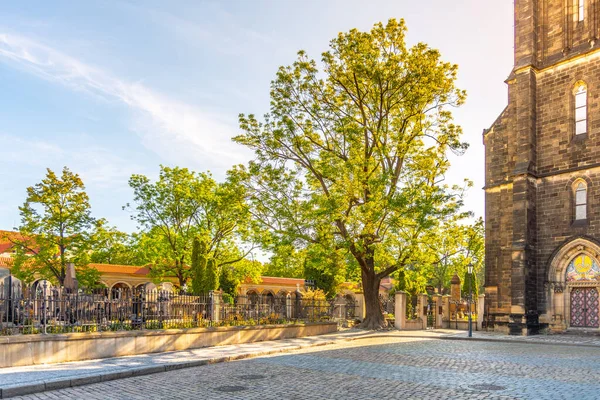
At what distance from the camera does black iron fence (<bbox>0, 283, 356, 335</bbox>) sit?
1316 centimetres

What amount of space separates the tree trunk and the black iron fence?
7.16 meters

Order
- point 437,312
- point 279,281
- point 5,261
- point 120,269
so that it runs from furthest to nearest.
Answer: point 279,281
point 120,269
point 5,261
point 437,312

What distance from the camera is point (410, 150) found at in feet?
88.2

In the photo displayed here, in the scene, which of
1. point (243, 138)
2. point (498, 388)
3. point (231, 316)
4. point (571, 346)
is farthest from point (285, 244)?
point (498, 388)

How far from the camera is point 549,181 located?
2759 cm

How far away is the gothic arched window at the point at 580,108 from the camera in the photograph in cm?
2716

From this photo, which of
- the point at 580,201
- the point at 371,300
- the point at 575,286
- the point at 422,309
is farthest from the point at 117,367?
the point at 580,201

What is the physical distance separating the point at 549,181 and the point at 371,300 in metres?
10.8

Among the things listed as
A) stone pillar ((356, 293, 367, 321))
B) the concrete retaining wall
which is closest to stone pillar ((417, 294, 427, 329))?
stone pillar ((356, 293, 367, 321))

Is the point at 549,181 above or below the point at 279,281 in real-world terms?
above

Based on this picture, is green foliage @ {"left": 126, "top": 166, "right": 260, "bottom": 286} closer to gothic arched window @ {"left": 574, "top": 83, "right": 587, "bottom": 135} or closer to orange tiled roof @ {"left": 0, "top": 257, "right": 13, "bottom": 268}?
orange tiled roof @ {"left": 0, "top": 257, "right": 13, "bottom": 268}

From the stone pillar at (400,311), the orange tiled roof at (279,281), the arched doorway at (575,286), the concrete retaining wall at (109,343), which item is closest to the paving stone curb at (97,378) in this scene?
the concrete retaining wall at (109,343)

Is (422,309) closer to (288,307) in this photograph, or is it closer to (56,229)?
(288,307)

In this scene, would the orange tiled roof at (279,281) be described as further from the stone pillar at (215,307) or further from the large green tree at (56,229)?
the stone pillar at (215,307)
